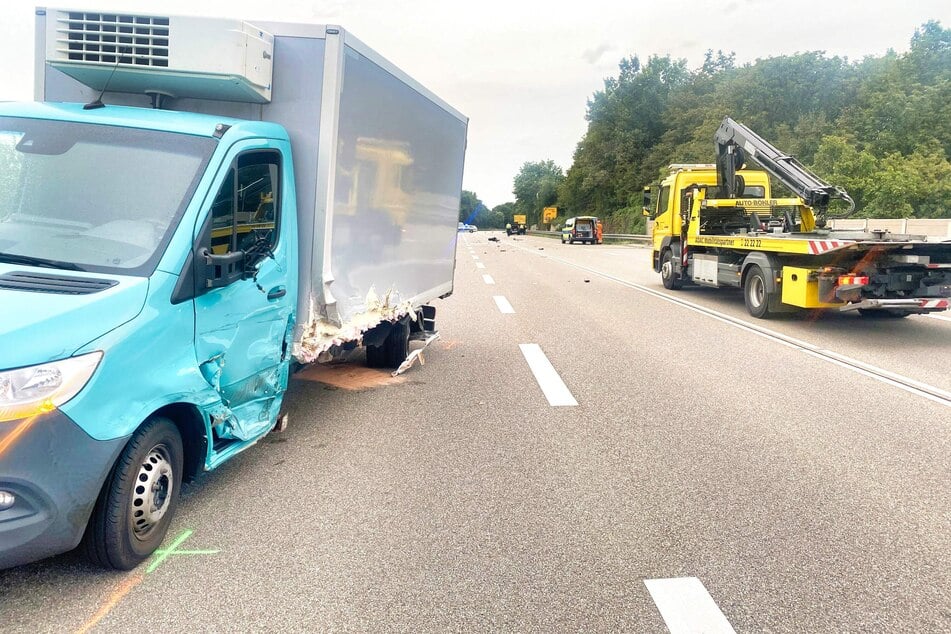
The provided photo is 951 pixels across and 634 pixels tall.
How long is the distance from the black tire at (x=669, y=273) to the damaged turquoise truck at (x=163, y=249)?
1187cm

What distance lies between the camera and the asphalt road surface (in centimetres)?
294

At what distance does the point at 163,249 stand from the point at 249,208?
0.86 metres

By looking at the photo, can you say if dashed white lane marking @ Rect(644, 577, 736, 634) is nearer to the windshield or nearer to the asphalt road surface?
the asphalt road surface

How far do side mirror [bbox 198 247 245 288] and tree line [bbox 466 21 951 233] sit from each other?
1171 inches

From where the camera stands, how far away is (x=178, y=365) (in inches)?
132

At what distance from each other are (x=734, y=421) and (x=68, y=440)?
473 centimetres

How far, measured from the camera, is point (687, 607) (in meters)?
2.98

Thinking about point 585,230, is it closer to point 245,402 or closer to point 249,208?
point 249,208

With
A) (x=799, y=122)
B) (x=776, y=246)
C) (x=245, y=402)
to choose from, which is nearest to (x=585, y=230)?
(x=799, y=122)

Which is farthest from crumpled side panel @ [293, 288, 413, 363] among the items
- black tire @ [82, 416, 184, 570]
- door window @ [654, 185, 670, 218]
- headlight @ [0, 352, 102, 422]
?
door window @ [654, 185, 670, 218]

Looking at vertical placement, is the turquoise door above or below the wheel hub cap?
above

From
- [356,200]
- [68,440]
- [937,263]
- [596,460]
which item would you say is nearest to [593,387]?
[596,460]

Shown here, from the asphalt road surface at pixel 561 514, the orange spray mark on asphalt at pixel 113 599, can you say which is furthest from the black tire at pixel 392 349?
the orange spray mark on asphalt at pixel 113 599

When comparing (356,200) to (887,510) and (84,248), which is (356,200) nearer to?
(84,248)
